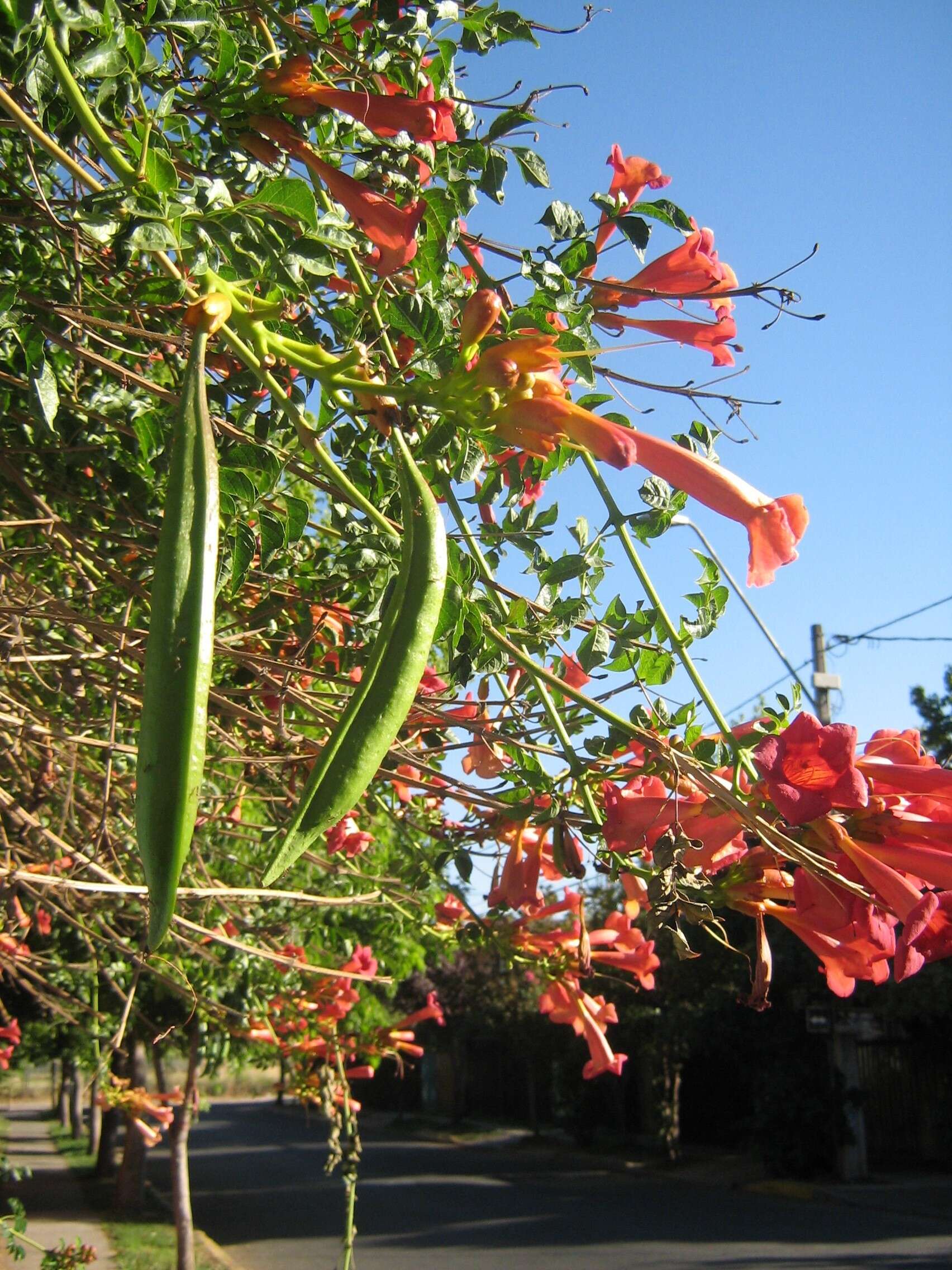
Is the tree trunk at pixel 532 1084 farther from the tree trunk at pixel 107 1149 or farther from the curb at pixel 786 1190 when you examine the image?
the tree trunk at pixel 107 1149

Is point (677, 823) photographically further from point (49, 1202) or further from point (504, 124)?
point (49, 1202)

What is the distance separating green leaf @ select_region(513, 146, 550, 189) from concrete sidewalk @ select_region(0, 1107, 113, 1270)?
429 centimetres

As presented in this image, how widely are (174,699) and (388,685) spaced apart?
0.14 meters

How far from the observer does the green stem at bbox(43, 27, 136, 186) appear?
0.88m

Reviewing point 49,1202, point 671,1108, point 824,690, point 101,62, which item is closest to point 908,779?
point 101,62

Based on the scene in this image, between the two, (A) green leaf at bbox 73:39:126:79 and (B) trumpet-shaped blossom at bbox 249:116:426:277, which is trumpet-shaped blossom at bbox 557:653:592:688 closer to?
(B) trumpet-shaped blossom at bbox 249:116:426:277

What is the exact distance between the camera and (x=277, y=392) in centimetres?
77

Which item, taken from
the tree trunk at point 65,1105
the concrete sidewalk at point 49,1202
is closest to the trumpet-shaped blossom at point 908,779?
the concrete sidewalk at point 49,1202

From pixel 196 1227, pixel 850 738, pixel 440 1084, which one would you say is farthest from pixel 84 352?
pixel 440 1084

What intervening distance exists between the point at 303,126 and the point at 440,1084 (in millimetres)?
33180

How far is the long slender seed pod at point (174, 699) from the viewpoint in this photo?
1.90 feet

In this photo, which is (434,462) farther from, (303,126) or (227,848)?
(227,848)

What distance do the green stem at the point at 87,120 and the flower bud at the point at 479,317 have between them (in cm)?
34

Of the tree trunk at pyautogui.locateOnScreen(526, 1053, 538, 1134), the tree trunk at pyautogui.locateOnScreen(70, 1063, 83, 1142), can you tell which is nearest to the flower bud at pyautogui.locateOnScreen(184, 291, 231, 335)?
the tree trunk at pyautogui.locateOnScreen(526, 1053, 538, 1134)
